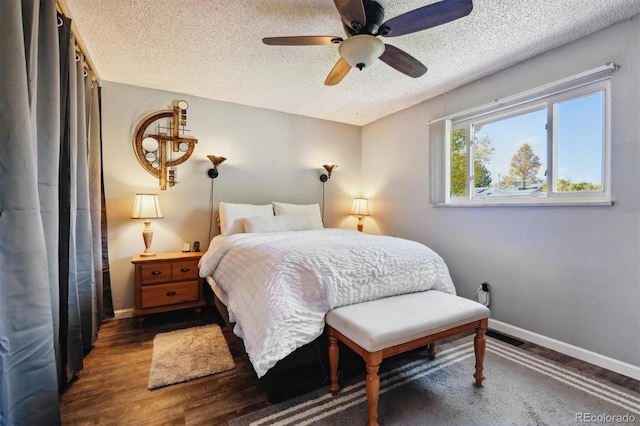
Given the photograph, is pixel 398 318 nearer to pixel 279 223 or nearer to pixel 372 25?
pixel 372 25

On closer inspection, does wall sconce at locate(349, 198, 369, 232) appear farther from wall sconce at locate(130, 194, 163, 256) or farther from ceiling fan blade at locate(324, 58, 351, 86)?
wall sconce at locate(130, 194, 163, 256)

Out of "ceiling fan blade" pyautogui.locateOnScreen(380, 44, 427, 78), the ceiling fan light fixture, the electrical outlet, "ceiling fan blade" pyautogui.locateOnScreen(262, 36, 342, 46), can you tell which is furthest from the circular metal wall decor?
the electrical outlet

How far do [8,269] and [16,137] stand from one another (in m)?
0.52

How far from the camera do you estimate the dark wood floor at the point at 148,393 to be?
1.49 metres

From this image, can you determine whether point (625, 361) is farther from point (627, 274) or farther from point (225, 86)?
point (225, 86)

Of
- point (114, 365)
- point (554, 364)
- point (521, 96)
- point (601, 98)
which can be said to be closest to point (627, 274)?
point (554, 364)

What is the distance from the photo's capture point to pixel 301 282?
1.67 m

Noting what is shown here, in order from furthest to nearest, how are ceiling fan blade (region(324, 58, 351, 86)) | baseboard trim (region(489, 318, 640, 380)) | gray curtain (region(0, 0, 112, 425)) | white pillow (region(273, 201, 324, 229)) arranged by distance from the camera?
white pillow (region(273, 201, 324, 229)) → ceiling fan blade (region(324, 58, 351, 86)) → baseboard trim (region(489, 318, 640, 380)) → gray curtain (region(0, 0, 112, 425))

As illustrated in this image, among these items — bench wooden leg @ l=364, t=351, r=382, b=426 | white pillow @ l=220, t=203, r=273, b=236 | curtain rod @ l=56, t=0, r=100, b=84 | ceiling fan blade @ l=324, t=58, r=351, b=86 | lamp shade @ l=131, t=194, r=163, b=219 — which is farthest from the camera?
white pillow @ l=220, t=203, r=273, b=236

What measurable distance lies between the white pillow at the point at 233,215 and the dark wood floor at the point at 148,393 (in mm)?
1200

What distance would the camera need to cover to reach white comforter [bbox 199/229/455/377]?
1.54m

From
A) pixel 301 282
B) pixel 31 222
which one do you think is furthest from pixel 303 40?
pixel 31 222

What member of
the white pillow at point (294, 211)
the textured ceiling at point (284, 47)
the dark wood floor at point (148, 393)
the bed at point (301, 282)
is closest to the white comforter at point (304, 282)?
the bed at point (301, 282)

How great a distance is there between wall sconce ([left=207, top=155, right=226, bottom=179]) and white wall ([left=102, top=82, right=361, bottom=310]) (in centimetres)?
7
